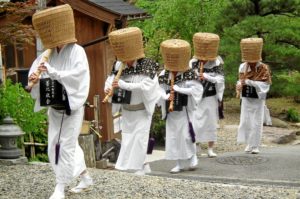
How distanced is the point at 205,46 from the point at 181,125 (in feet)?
6.05

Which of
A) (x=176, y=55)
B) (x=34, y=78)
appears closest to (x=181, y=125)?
(x=176, y=55)

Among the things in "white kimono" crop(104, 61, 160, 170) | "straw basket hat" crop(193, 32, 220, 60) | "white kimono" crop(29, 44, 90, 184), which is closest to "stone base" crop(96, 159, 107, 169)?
"white kimono" crop(104, 61, 160, 170)

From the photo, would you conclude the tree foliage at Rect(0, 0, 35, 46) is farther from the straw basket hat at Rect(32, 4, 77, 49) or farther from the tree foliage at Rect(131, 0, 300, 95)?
the tree foliage at Rect(131, 0, 300, 95)

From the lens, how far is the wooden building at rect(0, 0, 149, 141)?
12.9 meters

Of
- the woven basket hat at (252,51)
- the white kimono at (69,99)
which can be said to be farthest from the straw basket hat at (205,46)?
the white kimono at (69,99)

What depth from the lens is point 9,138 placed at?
362 inches

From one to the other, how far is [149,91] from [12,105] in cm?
244

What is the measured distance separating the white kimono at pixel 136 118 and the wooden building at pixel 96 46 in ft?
12.6

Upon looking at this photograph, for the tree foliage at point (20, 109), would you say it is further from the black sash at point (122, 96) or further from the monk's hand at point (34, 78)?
the monk's hand at point (34, 78)

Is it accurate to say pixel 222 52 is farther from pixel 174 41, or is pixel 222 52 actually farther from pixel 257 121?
pixel 174 41

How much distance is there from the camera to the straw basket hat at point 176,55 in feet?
33.7

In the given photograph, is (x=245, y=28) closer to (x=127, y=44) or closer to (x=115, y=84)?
(x=127, y=44)

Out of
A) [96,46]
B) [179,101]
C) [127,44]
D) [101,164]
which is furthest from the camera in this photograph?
[96,46]

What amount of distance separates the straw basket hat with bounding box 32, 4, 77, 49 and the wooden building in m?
5.79
